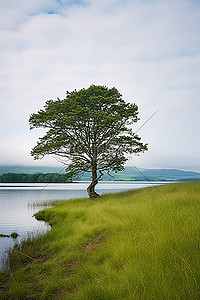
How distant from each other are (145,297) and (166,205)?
7237 millimetres

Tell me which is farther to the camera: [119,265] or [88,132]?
[88,132]

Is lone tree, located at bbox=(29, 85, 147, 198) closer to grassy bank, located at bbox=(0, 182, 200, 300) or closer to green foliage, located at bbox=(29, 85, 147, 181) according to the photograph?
green foliage, located at bbox=(29, 85, 147, 181)

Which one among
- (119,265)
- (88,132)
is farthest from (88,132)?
(119,265)

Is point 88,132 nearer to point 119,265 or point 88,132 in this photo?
point 88,132

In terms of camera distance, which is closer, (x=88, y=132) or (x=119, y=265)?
(x=119, y=265)

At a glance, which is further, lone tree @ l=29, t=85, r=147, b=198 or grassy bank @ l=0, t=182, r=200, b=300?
lone tree @ l=29, t=85, r=147, b=198

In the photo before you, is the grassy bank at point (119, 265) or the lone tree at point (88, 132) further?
the lone tree at point (88, 132)

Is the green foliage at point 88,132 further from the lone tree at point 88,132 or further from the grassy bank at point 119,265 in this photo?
the grassy bank at point 119,265

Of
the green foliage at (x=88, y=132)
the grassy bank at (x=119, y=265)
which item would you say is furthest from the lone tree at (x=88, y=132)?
the grassy bank at (x=119, y=265)

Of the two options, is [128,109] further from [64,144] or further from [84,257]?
[84,257]

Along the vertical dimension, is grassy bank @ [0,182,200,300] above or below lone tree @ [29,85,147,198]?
below

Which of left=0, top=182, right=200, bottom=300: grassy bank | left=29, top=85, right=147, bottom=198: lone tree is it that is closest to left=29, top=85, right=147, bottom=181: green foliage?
left=29, top=85, right=147, bottom=198: lone tree

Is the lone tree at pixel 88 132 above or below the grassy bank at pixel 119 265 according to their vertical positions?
above

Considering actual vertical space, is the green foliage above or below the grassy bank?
above
